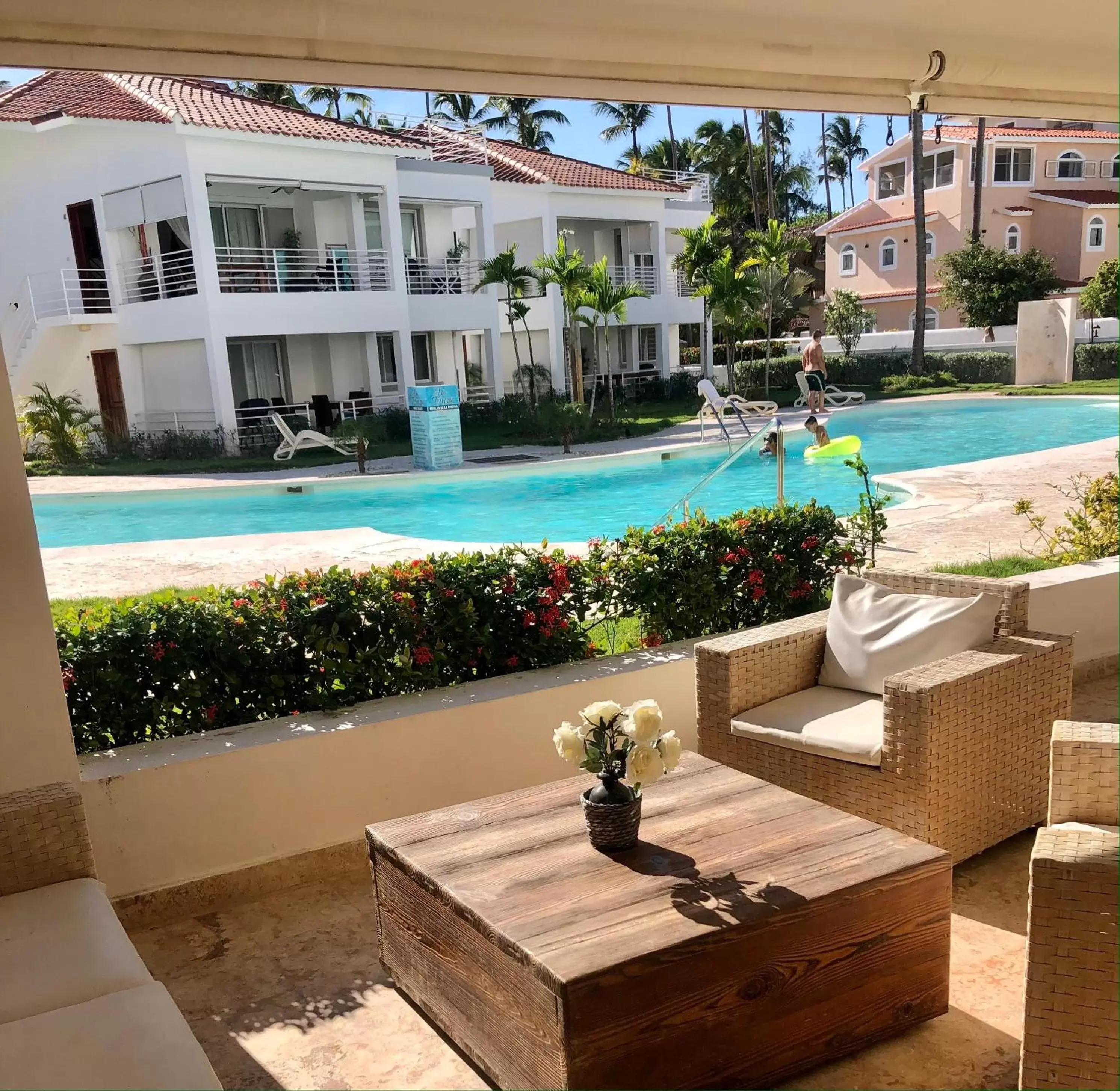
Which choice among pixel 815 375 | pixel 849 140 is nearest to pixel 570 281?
pixel 815 375

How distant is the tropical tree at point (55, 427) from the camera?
16.3 metres

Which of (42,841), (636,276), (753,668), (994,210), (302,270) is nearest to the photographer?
(42,841)

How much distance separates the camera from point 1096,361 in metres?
21.0

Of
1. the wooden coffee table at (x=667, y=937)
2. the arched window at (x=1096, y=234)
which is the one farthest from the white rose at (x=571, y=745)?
the arched window at (x=1096, y=234)

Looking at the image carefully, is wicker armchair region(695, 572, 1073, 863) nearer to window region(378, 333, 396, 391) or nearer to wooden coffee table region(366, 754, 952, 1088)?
wooden coffee table region(366, 754, 952, 1088)

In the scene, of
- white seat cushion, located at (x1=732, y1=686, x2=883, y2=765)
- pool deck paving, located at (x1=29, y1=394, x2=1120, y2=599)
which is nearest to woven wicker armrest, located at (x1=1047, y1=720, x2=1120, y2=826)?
white seat cushion, located at (x1=732, y1=686, x2=883, y2=765)

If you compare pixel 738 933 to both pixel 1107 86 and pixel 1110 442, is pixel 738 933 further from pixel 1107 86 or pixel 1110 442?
pixel 1110 442

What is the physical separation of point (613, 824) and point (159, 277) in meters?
17.2

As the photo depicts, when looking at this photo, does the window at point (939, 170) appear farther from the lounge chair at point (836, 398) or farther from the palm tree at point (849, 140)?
the palm tree at point (849, 140)

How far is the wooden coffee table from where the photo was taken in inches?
72.0

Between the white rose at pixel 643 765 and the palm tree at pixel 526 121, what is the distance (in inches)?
1650

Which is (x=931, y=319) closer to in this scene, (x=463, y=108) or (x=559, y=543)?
(x=463, y=108)

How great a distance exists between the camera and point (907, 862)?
6.91ft

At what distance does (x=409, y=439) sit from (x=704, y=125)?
26317 mm
